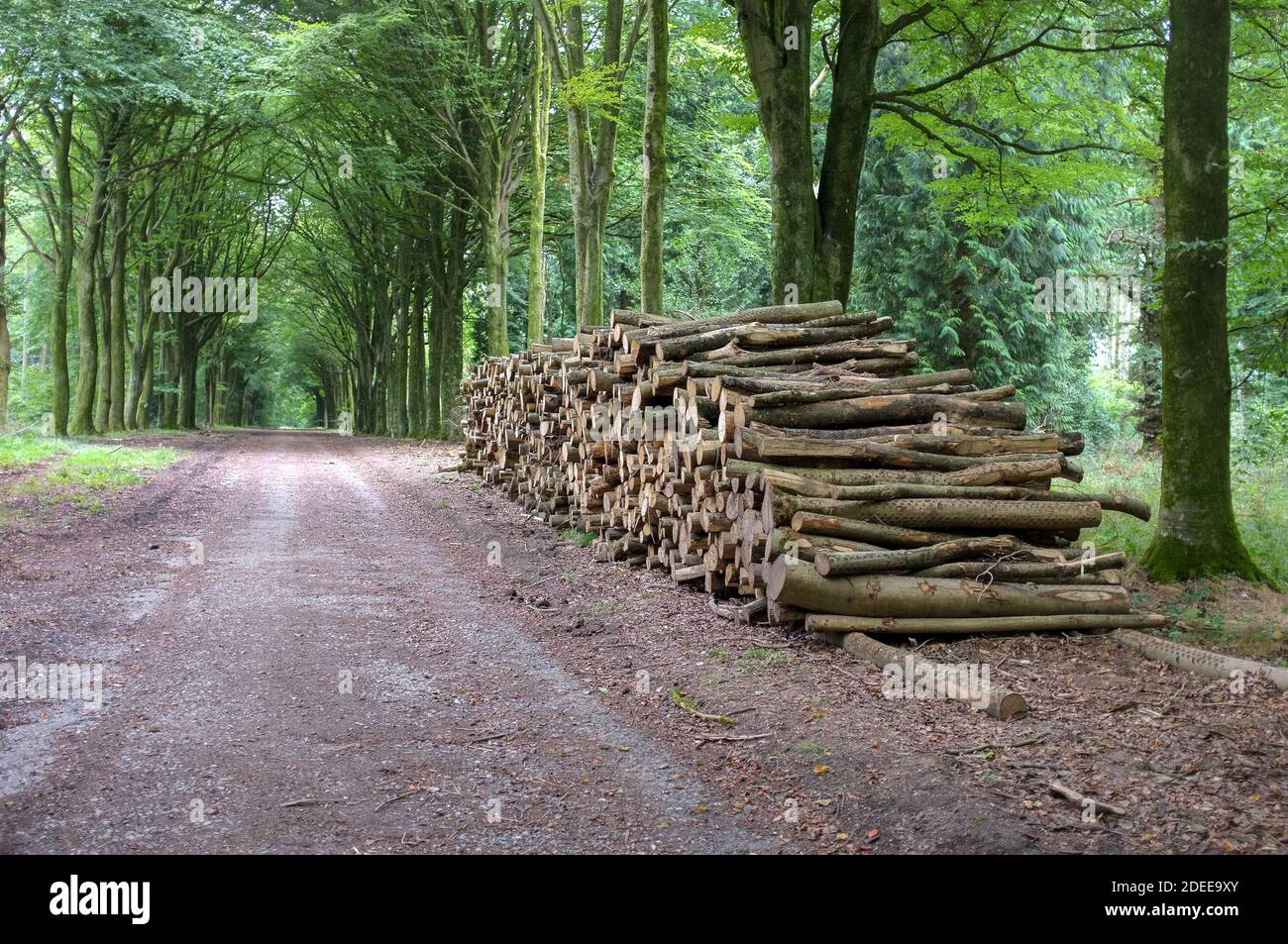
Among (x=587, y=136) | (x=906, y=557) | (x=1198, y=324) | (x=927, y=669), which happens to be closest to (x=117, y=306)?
(x=587, y=136)

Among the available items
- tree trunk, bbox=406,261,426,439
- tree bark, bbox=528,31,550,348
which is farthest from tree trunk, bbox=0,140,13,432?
tree trunk, bbox=406,261,426,439

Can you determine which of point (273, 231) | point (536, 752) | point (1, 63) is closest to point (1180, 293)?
point (536, 752)

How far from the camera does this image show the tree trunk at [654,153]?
14555mm

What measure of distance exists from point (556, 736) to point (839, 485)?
2977 millimetres

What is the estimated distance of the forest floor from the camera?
13.6 feet

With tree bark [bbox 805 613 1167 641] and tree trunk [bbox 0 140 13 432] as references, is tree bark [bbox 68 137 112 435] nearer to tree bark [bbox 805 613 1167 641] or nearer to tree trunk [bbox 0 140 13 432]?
tree trunk [bbox 0 140 13 432]

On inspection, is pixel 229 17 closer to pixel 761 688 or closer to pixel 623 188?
pixel 623 188

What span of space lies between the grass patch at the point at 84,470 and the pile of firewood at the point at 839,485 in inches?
342

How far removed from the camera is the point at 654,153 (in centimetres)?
1480

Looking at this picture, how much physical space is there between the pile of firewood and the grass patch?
8689 mm

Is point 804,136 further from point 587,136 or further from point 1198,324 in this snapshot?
point 587,136

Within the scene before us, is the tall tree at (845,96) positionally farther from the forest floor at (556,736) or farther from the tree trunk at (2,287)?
the tree trunk at (2,287)

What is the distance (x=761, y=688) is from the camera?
240 inches

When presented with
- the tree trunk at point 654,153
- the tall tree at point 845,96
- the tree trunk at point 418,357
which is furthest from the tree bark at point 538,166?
the tree trunk at point 418,357
